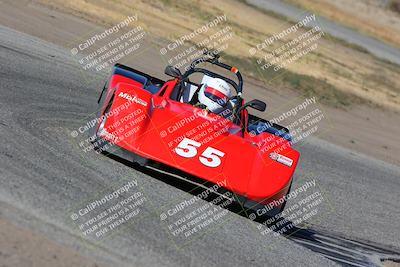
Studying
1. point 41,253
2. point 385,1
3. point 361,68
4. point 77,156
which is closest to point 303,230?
point 77,156

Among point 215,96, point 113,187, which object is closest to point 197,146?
point 113,187

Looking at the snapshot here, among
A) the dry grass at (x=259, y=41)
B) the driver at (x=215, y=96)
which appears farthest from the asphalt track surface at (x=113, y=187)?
the dry grass at (x=259, y=41)

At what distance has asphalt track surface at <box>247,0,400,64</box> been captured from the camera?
3184 centimetres

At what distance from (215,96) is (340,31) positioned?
24.8 meters

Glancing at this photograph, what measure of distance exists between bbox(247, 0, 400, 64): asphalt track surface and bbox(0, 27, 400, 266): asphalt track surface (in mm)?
18646

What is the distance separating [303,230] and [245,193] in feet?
5.36

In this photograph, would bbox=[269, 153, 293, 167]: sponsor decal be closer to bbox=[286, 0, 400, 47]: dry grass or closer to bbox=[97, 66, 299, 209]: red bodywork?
bbox=[97, 66, 299, 209]: red bodywork

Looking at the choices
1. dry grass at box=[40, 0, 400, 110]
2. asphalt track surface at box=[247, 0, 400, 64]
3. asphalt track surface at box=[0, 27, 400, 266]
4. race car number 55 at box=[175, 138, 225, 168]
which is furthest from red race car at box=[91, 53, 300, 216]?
asphalt track surface at box=[247, 0, 400, 64]

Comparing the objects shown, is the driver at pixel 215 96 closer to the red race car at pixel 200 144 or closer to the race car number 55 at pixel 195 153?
the red race car at pixel 200 144

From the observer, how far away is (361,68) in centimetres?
2567

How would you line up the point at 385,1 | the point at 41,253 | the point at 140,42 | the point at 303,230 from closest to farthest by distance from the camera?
the point at 41,253 → the point at 303,230 → the point at 140,42 → the point at 385,1

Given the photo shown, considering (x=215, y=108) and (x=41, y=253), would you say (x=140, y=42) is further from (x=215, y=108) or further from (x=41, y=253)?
(x=41, y=253)

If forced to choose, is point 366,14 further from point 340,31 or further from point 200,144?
point 200,144

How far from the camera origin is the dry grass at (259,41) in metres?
19.9
